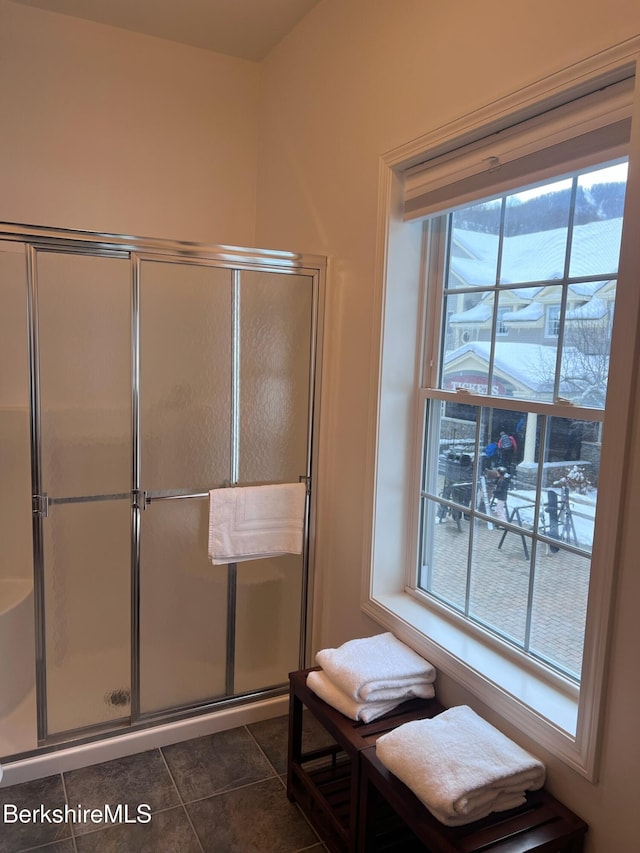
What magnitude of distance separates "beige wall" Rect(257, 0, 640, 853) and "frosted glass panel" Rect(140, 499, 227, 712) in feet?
1.37

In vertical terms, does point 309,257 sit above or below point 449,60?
below

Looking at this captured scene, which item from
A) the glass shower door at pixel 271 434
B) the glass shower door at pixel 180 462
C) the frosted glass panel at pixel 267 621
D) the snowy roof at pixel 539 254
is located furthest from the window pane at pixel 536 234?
the frosted glass panel at pixel 267 621

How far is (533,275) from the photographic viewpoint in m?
1.63

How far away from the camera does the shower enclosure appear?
199 cm

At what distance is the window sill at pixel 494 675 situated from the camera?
4.67ft

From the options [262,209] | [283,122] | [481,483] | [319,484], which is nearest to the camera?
[481,483]

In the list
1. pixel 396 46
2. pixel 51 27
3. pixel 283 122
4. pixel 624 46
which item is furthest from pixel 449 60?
pixel 51 27

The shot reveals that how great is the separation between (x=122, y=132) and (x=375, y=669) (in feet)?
7.58

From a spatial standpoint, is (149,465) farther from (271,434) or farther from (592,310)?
(592,310)

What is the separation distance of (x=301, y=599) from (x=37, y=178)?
6.44ft

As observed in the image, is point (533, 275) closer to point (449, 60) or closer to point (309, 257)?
point (449, 60)

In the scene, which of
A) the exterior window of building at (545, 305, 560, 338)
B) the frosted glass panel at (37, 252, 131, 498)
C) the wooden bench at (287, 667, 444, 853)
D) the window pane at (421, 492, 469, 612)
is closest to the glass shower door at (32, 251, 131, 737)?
the frosted glass panel at (37, 252, 131, 498)

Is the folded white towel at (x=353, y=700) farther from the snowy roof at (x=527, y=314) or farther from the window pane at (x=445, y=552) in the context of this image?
the snowy roof at (x=527, y=314)

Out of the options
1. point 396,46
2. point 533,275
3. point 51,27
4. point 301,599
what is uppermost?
point 51,27
